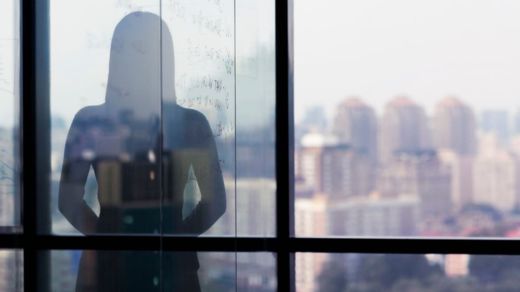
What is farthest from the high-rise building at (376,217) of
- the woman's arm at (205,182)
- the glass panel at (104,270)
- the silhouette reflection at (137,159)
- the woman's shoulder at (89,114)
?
the woman's shoulder at (89,114)

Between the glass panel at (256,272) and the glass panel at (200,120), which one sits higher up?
the glass panel at (200,120)

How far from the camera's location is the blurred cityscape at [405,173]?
7.77 feet

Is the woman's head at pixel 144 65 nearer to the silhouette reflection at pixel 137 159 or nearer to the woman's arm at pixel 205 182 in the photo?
the silhouette reflection at pixel 137 159

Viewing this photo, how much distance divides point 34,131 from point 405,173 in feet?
4.10

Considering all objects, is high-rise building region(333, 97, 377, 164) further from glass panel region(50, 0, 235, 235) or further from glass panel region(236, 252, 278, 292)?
glass panel region(50, 0, 235, 235)

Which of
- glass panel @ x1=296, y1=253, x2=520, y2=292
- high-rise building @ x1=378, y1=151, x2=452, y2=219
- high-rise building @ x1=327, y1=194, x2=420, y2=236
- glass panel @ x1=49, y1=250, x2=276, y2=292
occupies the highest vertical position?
high-rise building @ x1=378, y1=151, x2=452, y2=219

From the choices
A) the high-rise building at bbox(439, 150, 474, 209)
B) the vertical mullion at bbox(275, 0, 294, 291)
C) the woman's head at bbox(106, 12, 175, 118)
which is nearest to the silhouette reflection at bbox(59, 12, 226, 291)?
the woman's head at bbox(106, 12, 175, 118)

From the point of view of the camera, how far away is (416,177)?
98.8 inches

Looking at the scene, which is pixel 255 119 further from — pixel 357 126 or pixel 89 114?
pixel 89 114

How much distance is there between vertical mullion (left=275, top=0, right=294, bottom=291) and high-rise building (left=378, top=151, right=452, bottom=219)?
1.15 feet

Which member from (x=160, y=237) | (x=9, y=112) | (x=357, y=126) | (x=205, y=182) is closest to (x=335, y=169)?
(x=357, y=126)

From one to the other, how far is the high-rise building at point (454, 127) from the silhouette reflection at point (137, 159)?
0.95 meters

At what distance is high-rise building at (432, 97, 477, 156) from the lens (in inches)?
94.7

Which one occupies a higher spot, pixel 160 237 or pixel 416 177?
pixel 416 177
